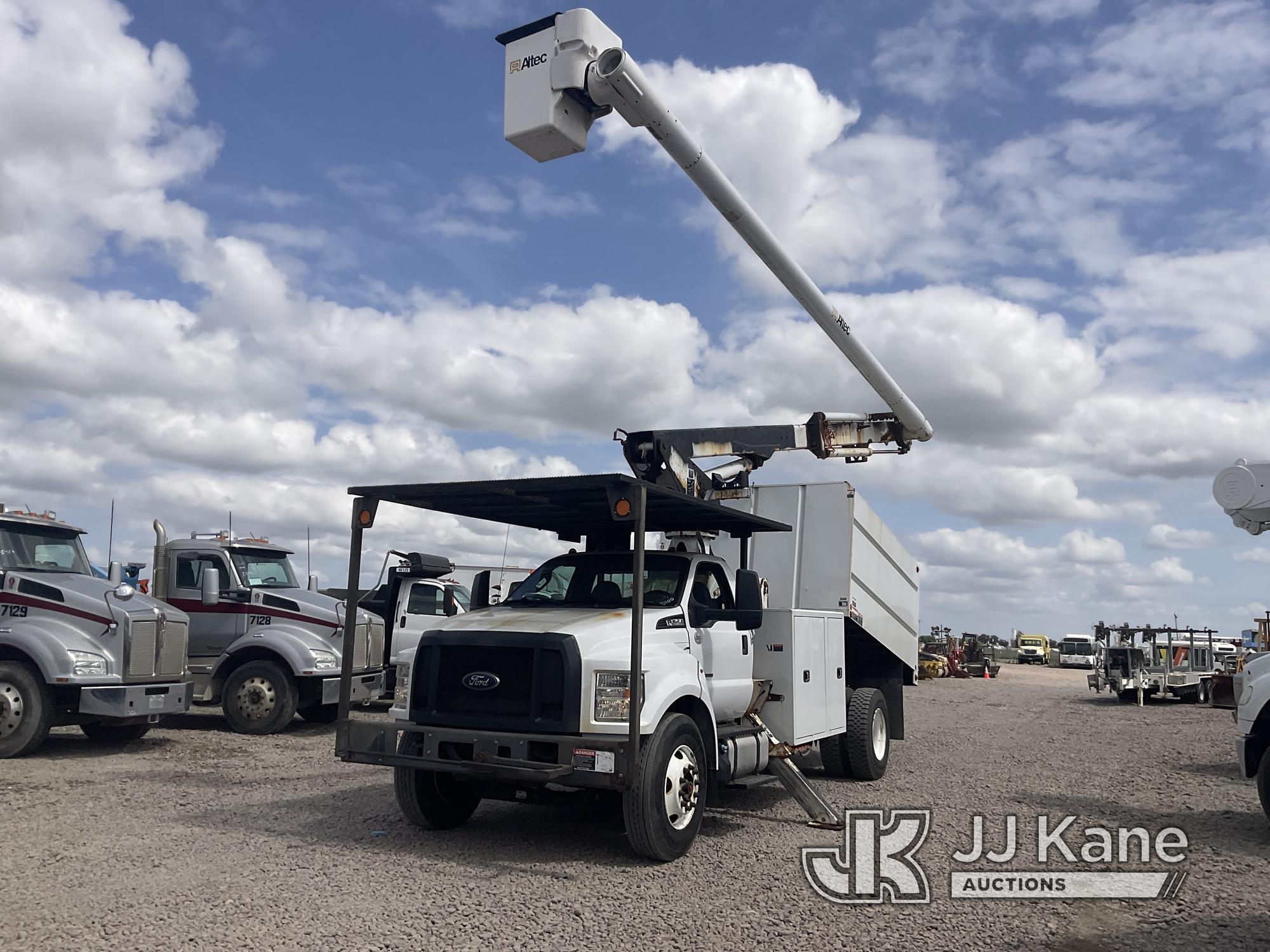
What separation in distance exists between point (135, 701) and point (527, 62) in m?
7.87

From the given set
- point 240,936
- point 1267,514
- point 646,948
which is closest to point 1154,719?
point 1267,514

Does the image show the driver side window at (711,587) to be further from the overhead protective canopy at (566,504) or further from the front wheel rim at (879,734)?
the front wheel rim at (879,734)

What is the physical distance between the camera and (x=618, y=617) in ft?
23.7

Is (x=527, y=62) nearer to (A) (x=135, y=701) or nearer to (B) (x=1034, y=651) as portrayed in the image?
(A) (x=135, y=701)

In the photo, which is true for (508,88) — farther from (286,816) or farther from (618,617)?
(286,816)

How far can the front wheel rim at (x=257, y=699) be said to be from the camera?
1304 centimetres

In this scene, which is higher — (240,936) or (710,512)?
(710,512)

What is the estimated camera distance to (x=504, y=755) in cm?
652

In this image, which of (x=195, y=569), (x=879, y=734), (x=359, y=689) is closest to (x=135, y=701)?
(x=359, y=689)

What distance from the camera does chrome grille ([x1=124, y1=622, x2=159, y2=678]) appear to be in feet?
36.3

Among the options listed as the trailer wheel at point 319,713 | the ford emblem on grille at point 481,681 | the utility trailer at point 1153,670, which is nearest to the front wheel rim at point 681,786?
the ford emblem on grille at point 481,681

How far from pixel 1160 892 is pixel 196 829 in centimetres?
656

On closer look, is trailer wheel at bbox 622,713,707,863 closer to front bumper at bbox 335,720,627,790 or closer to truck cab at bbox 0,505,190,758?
front bumper at bbox 335,720,627,790

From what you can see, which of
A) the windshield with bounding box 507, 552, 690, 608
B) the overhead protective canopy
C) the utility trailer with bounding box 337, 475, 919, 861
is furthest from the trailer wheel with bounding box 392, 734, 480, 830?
the overhead protective canopy
